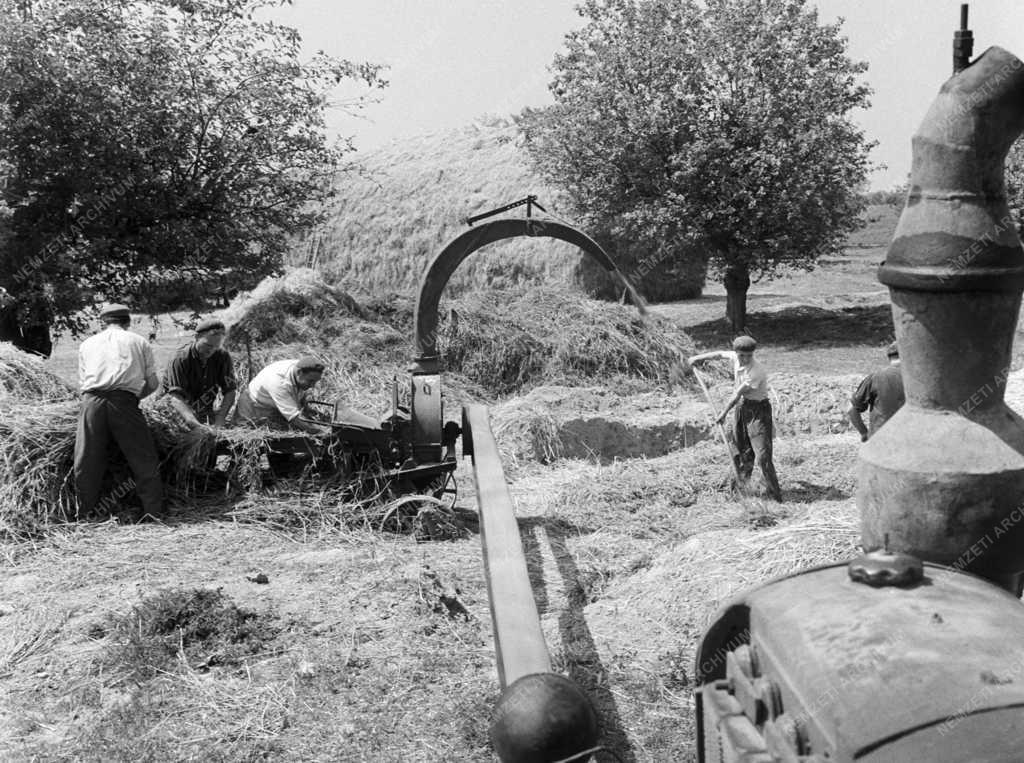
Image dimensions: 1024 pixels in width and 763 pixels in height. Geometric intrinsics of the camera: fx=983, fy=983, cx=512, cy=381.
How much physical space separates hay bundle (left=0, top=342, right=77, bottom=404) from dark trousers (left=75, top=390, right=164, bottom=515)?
1.00 m

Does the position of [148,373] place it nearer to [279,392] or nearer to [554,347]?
[279,392]

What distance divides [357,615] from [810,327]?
520 inches

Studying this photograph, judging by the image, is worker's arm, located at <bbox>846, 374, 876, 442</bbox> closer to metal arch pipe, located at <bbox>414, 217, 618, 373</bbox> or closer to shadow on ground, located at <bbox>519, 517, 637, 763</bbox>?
shadow on ground, located at <bbox>519, 517, 637, 763</bbox>

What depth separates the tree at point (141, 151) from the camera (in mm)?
9914

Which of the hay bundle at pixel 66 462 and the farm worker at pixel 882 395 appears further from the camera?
the farm worker at pixel 882 395

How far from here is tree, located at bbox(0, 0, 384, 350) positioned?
991 cm

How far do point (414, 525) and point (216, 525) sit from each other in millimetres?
1366

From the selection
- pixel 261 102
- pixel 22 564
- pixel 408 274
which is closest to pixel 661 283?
pixel 408 274

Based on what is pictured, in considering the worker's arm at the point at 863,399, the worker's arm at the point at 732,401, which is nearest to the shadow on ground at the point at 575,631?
the worker's arm at the point at 732,401

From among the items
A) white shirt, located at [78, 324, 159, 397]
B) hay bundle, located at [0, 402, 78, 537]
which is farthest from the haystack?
white shirt, located at [78, 324, 159, 397]

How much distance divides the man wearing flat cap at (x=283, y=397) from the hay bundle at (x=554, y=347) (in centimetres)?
536

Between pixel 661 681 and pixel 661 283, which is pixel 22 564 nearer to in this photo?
pixel 661 681

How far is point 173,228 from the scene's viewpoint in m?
10.8

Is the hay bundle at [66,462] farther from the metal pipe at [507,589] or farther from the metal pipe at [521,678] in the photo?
the metal pipe at [521,678]
